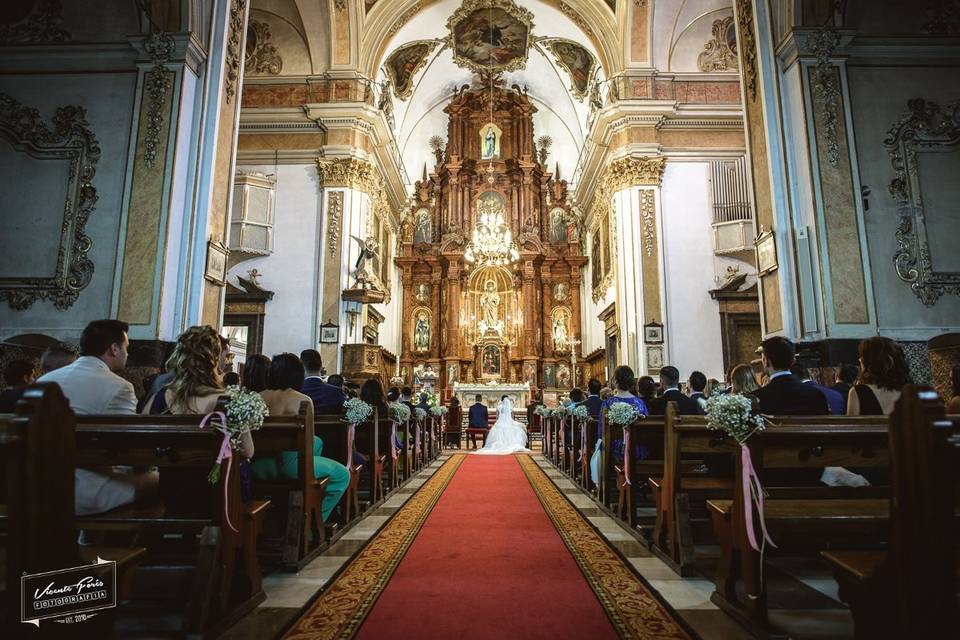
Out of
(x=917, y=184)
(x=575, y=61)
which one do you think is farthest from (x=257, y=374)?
(x=575, y=61)

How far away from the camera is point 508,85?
2131 cm

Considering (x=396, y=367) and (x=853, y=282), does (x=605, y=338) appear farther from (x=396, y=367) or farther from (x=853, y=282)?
(x=853, y=282)

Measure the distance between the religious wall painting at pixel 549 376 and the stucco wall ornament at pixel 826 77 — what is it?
1360cm

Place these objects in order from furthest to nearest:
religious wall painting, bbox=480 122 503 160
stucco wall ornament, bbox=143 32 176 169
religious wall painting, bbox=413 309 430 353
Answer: religious wall painting, bbox=480 122 503 160, religious wall painting, bbox=413 309 430 353, stucco wall ornament, bbox=143 32 176 169

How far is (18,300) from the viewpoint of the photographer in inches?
236

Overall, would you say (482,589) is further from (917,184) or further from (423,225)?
(423,225)

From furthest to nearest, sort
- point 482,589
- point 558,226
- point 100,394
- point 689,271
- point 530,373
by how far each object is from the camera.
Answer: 1. point 558,226
2. point 530,373
3. point 689,271
4. point 482,589
5. point 100,394

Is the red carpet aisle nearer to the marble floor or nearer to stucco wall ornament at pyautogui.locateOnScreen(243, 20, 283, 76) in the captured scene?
the marble floor

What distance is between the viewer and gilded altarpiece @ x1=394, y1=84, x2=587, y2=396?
19453mm

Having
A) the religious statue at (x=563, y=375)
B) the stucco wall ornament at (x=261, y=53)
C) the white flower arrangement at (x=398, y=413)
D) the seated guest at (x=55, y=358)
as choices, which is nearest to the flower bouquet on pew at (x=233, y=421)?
the seated guest at (x=55, y=358)

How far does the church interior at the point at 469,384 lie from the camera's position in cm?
219

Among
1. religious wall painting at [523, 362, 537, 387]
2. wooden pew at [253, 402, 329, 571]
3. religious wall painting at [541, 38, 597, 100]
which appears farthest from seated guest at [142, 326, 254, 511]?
religious wall painting at [523, 362, 537, 387]

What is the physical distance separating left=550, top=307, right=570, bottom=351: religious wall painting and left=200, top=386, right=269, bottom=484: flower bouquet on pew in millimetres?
17937

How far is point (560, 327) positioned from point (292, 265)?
10.5 m
